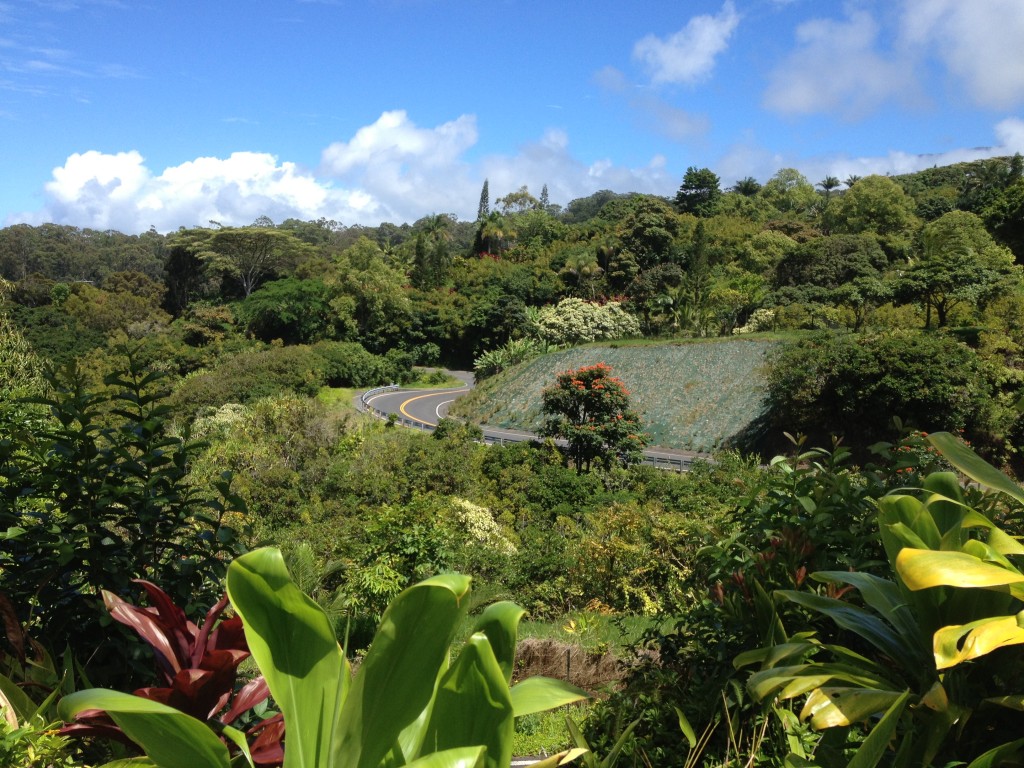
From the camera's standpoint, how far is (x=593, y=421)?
63.4 ft

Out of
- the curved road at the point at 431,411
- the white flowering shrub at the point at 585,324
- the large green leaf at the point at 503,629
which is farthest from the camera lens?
the white flowering shrub at the point at 585,324

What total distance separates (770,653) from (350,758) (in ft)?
4.14

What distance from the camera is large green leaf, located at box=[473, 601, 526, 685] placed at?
1572 mm

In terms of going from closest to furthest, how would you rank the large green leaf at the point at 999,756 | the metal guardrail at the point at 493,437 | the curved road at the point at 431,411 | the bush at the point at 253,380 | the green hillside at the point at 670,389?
the large green leaf at the point at 999,756, the metal guardrail at the point at 493,437, the curved road at the point at 431,411, the green hillside at the point at 670,389, the bush at the point at 253,380

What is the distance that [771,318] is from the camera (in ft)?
112

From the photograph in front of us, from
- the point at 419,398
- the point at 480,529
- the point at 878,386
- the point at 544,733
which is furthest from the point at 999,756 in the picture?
the point at 419,398

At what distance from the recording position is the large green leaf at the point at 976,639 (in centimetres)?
166

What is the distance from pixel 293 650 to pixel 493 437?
79.9 feet

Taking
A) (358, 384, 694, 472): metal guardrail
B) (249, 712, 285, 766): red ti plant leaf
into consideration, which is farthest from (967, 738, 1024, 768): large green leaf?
(358, 384, 694, 472): metal guardrail

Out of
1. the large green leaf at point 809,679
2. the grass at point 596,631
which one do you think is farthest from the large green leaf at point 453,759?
the grass at point 596,631

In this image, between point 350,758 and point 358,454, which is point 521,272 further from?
point 350,758

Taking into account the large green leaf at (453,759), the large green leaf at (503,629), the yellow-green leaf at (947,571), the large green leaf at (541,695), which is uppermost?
the yellow-green leaf at (947,571)

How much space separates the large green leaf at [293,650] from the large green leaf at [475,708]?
8.4 inches

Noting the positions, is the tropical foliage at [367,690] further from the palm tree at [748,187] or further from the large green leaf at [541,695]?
the palm tree at [748,187]
